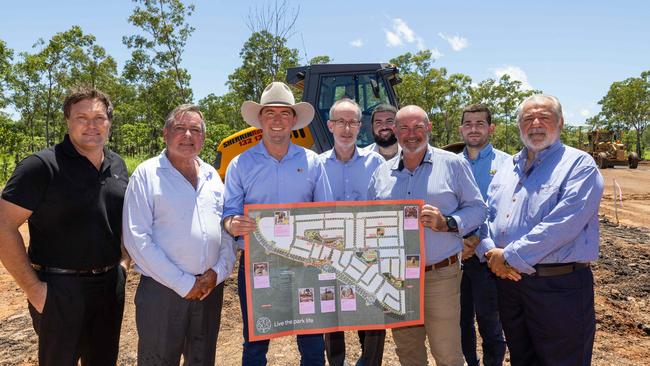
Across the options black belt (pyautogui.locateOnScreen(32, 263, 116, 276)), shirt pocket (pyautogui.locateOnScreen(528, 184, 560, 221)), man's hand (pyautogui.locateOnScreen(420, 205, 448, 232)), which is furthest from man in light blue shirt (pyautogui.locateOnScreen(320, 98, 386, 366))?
black belt (pyautogui.locateOnScreen(32, 263, 116, 276))

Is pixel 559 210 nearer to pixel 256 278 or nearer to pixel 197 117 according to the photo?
pixel 256 278

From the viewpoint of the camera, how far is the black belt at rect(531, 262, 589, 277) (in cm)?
270

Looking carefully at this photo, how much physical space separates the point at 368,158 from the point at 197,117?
1464 mm

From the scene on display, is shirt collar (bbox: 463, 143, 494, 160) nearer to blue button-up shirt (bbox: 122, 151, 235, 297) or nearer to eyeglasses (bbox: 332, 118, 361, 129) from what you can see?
eyeglasses (bbox: 332, 118, 361, 129)

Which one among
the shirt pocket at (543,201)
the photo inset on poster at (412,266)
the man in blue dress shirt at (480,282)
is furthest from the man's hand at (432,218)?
the man in blue dress shirt at (480,282)

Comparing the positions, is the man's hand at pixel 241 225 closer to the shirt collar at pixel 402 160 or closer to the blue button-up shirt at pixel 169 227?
the blue button-up shirt at pixel 169 227

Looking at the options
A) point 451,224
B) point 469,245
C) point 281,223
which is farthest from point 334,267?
point 469,245

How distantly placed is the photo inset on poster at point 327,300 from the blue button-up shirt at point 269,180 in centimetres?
64

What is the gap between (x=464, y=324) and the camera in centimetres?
396

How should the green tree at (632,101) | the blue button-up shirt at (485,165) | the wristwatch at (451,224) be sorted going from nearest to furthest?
the wristwatch at (451,224) → the blue button-up shirt at (485,165) → the green tree at (632,101)

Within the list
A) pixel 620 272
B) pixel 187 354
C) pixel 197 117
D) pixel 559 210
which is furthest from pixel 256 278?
pixel 620 272

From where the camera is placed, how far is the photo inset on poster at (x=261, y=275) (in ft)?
9.50

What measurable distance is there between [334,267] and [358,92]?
4.91 m

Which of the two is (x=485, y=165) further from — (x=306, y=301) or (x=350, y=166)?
(x=306, y=301)
